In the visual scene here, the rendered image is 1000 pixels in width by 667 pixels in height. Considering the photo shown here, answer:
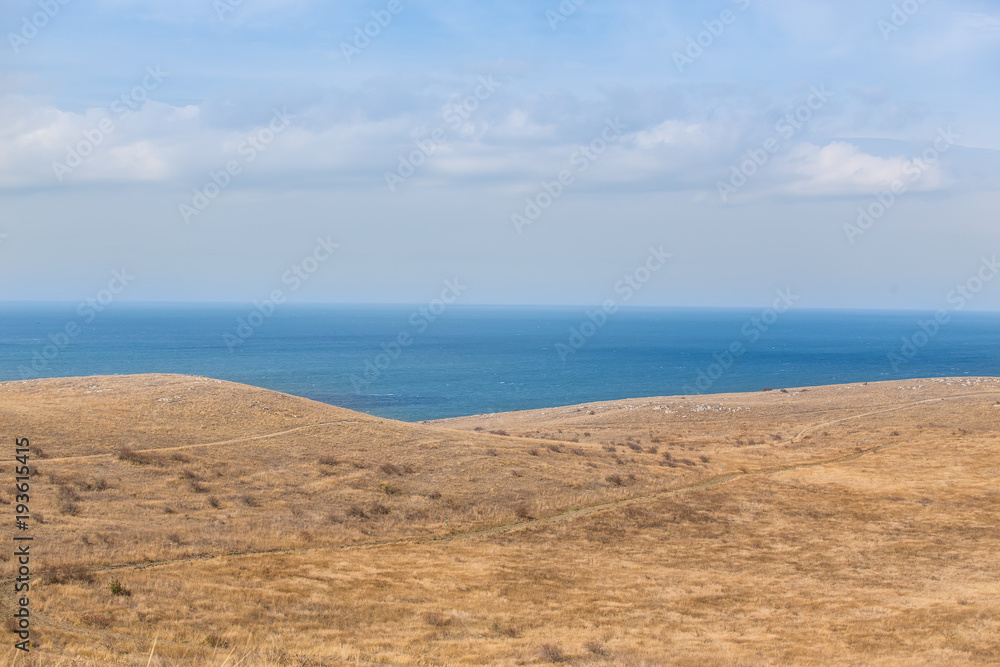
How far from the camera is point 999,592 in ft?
78.1

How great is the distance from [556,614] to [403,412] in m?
86.2

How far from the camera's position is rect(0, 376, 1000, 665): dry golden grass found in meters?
18.8

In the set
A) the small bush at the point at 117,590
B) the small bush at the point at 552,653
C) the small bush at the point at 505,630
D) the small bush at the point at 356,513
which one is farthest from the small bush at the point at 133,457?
the small bush at the point at 552,653

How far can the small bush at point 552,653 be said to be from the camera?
17.7 m

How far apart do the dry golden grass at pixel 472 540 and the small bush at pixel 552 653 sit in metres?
0.09

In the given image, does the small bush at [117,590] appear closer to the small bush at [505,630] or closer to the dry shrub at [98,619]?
the dry shrub at [98,619]

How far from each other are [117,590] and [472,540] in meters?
14.3

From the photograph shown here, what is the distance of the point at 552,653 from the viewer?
1797 centimetres

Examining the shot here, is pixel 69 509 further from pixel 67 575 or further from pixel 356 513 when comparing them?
pixel 356 513

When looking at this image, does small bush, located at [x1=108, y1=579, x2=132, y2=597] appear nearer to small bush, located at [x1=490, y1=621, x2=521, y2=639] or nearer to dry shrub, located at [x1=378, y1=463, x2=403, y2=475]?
small bush, located at [x1=490, y1=621, x2=521, y2=639]

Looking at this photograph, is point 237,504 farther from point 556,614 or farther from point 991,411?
point 991,411

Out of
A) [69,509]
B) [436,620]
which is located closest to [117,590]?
[436,620]

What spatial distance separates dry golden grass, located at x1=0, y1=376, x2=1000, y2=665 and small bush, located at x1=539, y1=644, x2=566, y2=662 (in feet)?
0.31

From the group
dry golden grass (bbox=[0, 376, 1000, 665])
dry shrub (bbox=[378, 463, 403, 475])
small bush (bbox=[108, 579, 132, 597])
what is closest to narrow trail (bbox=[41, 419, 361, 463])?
dry golden grass (bbox=[0, 376, 1000, 665])
